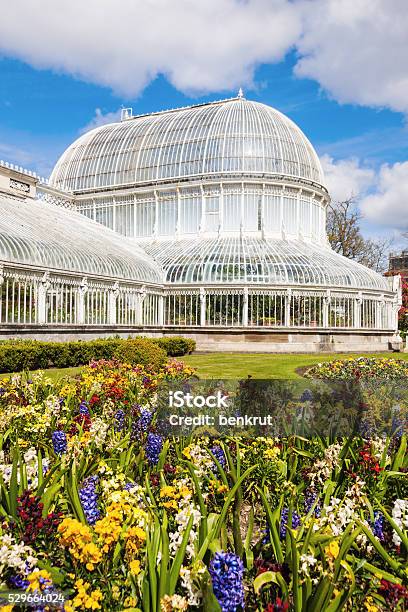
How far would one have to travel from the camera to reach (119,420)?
637cm

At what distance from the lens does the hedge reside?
1577 centimetres

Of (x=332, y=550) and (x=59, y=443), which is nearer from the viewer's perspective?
(x=332, y=550)

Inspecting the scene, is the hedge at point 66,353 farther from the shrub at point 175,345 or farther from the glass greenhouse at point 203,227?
the glass greenhouse at point 203,227

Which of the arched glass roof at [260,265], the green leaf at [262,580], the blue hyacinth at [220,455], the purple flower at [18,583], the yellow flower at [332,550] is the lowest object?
the green leaf at [262,580]

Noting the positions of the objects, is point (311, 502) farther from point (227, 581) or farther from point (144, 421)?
point (144, 421)

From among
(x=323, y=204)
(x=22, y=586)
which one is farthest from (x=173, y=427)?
(x=323, y=204)

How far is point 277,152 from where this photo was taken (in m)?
35.2

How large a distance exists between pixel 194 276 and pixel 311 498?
84.6ft

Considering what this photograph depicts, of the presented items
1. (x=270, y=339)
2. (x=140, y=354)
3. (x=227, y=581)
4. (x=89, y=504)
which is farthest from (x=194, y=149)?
(x=227, y=581)

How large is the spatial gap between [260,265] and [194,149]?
Result: 10.3m

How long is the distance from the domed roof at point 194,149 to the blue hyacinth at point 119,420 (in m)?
29.4

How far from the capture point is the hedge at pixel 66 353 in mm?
15773

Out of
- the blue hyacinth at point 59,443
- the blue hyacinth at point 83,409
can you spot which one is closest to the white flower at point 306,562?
the blue hyacinth at point 59,443

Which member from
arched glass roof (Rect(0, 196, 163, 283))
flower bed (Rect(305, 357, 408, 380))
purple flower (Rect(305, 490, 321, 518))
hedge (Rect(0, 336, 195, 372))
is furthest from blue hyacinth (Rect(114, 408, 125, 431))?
arched glass roof (Rect(0, 196, 163, 283))
